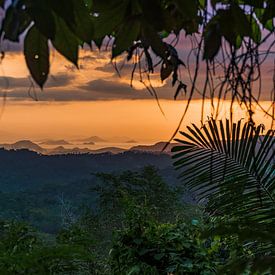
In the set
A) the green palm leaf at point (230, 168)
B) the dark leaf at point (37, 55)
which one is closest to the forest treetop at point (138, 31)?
the dark leaf at point (37, 55)

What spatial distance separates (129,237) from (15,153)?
15344 millimetres

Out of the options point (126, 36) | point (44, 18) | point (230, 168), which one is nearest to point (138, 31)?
point (126, 36)

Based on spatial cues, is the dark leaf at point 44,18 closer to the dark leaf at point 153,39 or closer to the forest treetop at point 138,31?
the forest treetop at point 138,31

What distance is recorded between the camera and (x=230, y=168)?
2.61 m

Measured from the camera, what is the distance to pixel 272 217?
2268mm

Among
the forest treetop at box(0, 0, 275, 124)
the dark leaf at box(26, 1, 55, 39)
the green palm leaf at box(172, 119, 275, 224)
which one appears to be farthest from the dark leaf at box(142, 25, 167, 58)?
the green palm leaf at box(172, 119, 275, 224)

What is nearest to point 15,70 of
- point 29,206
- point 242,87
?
point 242,87

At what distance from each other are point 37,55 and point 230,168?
7.27ft

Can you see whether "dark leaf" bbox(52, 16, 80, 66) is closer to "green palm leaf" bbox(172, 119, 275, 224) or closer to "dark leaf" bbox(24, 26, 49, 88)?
"dark leaf" bbox(24, 26, 49, 88)

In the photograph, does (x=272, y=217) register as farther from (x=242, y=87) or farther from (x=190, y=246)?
(x=242, y=87)

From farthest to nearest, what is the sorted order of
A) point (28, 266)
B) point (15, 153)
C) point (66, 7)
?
1. point (15, 153)
2. point (28, 266)
3. point (66, 7)

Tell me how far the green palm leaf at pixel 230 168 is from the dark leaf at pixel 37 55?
191 centimetres

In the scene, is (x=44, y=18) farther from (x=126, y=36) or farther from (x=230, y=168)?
(x=230, y=168)

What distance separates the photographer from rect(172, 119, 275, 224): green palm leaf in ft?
7.86
